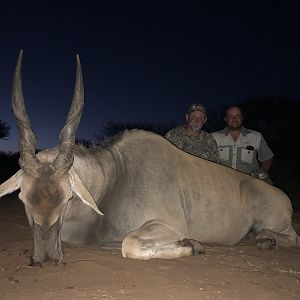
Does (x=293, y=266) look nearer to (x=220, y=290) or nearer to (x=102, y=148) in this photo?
(x=220, y=290)

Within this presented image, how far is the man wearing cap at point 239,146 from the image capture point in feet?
17.9

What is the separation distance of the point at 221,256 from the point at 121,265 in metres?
0.76

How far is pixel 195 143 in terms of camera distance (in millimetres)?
5277

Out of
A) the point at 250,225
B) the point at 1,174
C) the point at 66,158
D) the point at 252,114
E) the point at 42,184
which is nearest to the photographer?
the point at 42,184

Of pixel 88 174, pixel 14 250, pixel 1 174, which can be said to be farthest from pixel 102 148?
pixel 1 174

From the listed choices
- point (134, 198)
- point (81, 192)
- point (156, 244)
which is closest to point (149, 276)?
point (156, 244)

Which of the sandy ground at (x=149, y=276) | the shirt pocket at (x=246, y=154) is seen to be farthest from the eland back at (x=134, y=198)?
the shirt pocket at (x=246, y=154)

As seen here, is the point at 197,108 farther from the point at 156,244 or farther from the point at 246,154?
the point at 156,244

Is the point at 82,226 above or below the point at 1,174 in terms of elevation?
above

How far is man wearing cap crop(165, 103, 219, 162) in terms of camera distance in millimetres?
5250

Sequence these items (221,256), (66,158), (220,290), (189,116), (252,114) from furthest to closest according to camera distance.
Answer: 1. (252,114)
2. (189,116)
3. (221,256)
4. (66,158)
5. (220,290)

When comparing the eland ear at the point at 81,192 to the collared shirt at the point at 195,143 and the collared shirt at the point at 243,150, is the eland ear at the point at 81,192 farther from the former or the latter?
the collared shirt at the point at 243,150

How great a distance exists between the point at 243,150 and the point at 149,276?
10.4 ft

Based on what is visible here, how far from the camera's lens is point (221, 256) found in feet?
10.4
